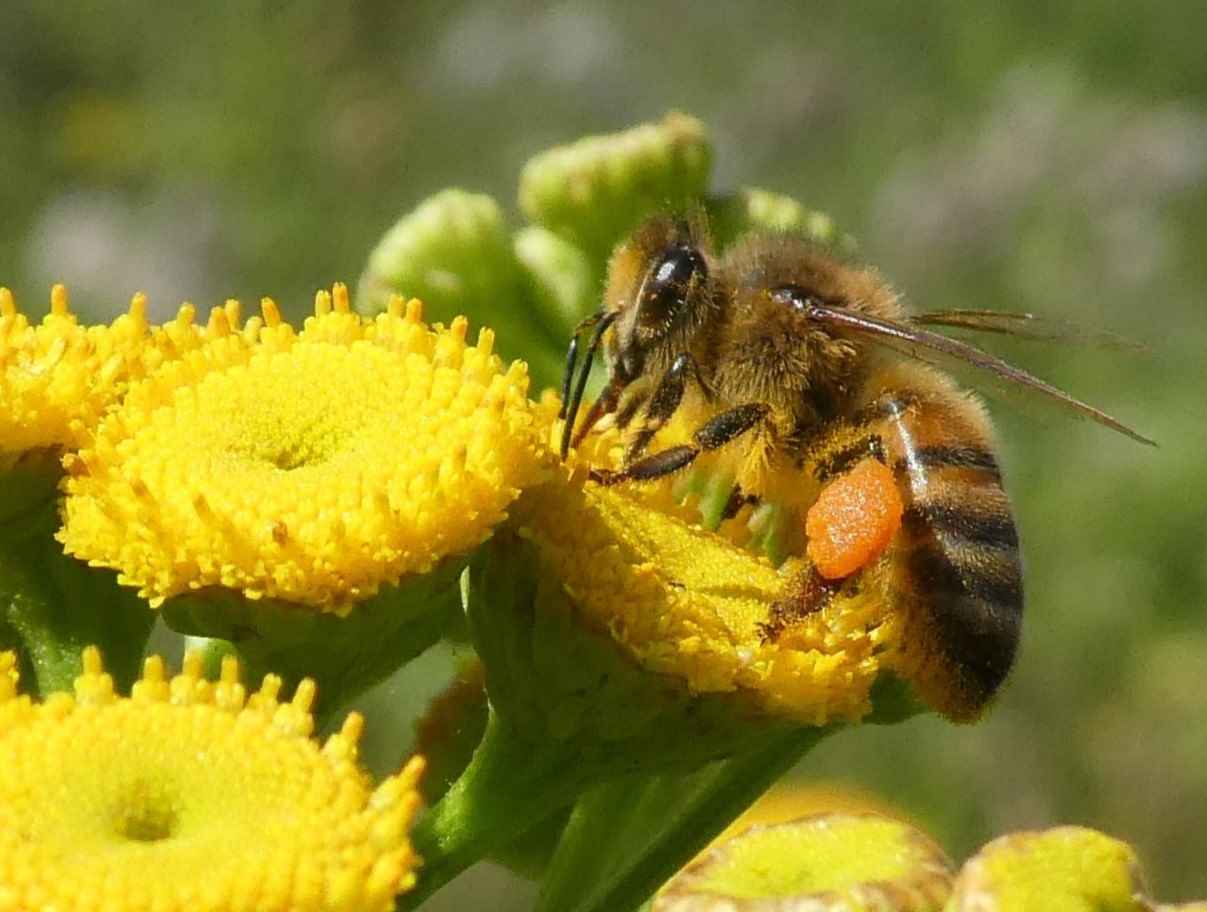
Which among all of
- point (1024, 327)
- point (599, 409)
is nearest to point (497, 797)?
point (599, 409)

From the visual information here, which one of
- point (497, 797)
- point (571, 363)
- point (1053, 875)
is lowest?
point (497, 797)

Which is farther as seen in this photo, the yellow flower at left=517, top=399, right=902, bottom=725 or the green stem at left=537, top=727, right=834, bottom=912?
the green stem at left=537, top=727, right=834, bottom=912

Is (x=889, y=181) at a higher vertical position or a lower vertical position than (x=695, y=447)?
lower

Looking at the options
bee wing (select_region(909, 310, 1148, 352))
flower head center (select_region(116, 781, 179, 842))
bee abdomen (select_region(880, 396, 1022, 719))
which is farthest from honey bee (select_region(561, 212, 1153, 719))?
flower head center (select_region(116, 781, 179, 842))

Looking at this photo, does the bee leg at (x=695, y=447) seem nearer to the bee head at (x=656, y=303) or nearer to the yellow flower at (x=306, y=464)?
the bee head at (x=656, y=303)

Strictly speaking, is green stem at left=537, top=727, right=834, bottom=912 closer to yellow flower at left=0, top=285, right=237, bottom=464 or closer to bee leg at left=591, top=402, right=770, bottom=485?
bee leg at left=591, top=402, right=770, bottom=485

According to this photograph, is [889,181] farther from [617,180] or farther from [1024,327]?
[1024,327]

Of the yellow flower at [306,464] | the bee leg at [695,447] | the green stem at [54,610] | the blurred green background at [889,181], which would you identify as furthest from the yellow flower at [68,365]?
the blurred green background at [889,181]
